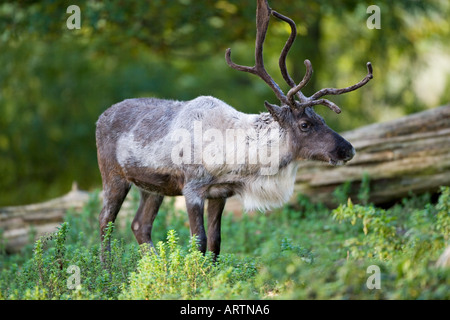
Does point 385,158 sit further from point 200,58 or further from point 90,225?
point 200,58

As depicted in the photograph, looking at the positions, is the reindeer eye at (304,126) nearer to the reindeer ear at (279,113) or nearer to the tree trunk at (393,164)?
the reindeer ear at (279,113)

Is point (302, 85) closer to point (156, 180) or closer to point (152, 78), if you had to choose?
point (156, 180)

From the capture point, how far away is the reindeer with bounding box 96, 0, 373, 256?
6.54m

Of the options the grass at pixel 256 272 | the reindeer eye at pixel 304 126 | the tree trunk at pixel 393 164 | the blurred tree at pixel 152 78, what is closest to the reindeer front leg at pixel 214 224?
the grass at pixel 256 272

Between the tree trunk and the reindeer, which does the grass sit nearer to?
the reindeer

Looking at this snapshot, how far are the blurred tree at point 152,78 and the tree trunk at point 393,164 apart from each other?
455 centimetres

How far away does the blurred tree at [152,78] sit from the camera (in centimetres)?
1508

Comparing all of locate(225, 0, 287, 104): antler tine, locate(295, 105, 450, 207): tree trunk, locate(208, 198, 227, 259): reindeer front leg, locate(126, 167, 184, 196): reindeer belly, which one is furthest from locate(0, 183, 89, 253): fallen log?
locate(225, 0, 287, 104): antler tine

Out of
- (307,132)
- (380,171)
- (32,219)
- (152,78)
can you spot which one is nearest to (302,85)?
(307,132)

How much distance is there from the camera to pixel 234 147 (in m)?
6.57

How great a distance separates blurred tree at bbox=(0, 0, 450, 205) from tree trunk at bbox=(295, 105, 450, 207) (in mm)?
4553

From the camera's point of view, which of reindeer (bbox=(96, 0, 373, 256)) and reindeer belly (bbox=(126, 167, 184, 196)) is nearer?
reindeer (bbox=(96, 0, 373, 256))

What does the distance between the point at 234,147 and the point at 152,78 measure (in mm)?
10825

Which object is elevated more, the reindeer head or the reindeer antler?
the reindeer antler
